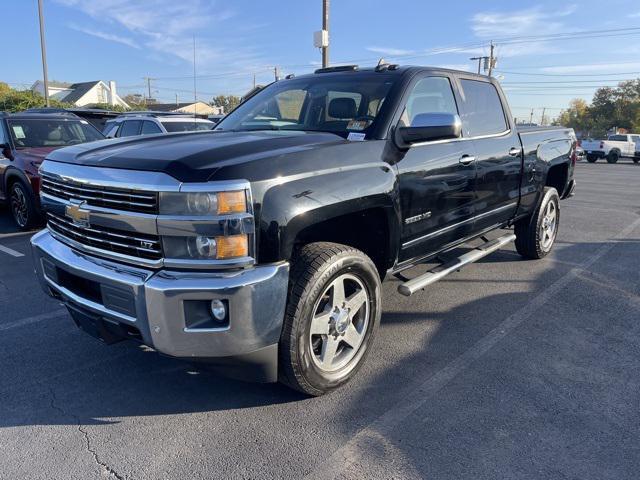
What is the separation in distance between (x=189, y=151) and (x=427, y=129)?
1.49 metres

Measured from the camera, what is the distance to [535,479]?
89.8 inches

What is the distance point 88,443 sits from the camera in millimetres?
2561

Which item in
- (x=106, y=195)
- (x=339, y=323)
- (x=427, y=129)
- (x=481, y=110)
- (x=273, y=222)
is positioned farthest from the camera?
(x=481, y=110)

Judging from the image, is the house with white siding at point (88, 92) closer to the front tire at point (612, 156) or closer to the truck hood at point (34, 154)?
the front tire at point (612, 156)

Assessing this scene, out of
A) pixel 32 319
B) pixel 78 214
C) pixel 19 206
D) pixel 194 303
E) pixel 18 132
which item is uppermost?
pixel 18 132

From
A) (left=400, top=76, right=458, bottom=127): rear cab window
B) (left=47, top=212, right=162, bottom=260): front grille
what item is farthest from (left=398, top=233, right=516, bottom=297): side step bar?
(left=47, top=212, right=162, bottom=260): front grille

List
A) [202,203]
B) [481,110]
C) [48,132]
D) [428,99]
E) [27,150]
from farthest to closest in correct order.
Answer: [48,132], [27,150], [481,110], [428,99], [202,203]

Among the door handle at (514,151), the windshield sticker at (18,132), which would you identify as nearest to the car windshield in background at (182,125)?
the windshield sticker at (18,132)

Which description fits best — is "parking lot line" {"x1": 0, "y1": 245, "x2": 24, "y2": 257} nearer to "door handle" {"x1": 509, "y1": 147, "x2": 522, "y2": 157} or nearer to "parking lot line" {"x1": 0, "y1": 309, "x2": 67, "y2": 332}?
"parking lot line" {"x1": 0, "y1": 309, "x2": 67, "y2": 332}

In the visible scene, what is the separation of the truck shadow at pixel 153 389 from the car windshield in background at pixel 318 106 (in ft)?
5.35

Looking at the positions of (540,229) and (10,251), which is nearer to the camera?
(540,229)

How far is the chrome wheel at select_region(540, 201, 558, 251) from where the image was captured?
5910mm

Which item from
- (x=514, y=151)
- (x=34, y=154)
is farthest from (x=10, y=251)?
(x=514, y=151)

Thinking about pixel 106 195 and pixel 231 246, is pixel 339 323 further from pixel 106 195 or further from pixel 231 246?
pixel 106 195
